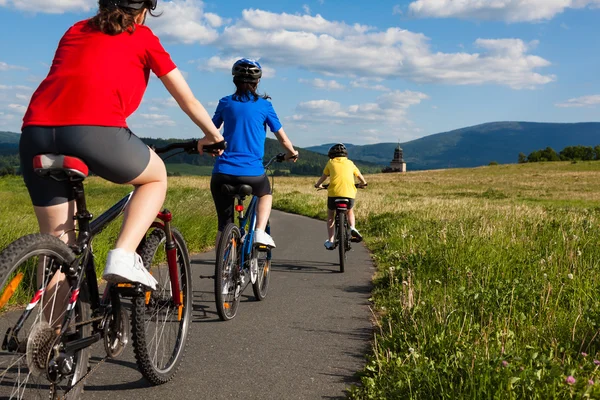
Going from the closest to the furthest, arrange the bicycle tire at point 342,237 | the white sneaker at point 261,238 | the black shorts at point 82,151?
the black shorts at point 82,151 → the white sneaker at point 261,238 → the bicycle tire at point 342,237

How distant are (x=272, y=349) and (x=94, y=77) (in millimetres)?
2679

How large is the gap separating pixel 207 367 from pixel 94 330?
1.21 meters

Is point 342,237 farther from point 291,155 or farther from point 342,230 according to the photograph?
point 291,155

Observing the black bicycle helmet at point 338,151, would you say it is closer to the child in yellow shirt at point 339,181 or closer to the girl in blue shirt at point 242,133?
the child in yellow shirt at point 339,181

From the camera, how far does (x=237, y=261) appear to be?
5613 mm

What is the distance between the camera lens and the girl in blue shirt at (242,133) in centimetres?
558

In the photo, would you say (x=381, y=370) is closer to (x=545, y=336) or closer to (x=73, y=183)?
(x=545, y=336)

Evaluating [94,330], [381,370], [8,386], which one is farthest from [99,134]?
[381,370]

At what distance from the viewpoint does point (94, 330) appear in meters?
3.05

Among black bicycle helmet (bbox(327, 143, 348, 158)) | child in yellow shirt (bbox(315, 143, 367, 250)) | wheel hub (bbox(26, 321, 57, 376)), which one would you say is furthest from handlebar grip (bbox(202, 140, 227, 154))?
black bicycle helmet (bbox(327, 143, 348, 158))

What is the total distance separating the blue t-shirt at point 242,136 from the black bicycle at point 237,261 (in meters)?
0.20

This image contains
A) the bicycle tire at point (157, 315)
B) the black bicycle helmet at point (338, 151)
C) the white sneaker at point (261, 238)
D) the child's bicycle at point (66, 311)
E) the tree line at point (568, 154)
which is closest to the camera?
the child's bicycle at point (66, 311)

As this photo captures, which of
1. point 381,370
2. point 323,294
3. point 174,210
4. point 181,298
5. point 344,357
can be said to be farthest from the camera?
point 174,210

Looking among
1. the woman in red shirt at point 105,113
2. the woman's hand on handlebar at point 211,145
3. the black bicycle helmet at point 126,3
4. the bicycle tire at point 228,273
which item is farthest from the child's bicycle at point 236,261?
the black bicycle helmet at point 126,3
